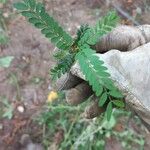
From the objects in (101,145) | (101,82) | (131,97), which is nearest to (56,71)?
(101,82)

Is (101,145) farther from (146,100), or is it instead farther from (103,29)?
(103,29)

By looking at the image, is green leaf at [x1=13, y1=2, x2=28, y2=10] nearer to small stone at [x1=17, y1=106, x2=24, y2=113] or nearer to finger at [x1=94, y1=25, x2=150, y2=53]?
finger at [x1=94, y1=25, x2=150, y2=53]

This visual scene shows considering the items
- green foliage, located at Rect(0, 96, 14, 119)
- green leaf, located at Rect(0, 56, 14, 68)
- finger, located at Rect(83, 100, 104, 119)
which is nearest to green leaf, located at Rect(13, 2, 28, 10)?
finger, located at Rect(83, 100, 104, 119)

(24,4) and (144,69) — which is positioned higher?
(24,4)

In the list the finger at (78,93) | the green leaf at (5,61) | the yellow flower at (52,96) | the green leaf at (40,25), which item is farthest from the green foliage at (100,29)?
the green leaf at (5,61)

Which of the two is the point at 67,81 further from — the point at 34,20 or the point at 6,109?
the point at 6,109

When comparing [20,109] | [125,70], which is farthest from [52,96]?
[125,70]
